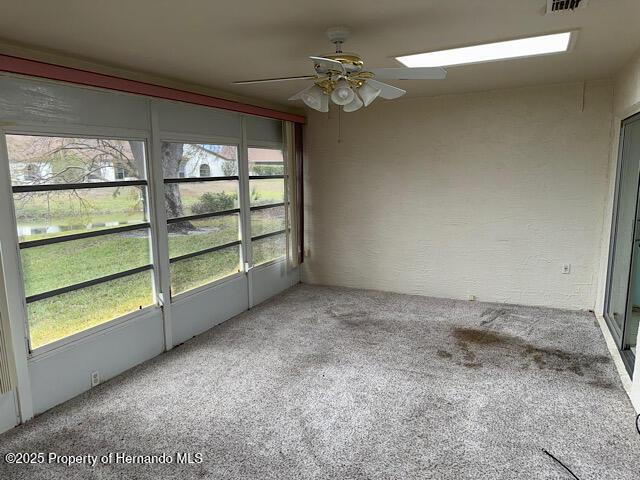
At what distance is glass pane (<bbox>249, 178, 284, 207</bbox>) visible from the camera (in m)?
5.22

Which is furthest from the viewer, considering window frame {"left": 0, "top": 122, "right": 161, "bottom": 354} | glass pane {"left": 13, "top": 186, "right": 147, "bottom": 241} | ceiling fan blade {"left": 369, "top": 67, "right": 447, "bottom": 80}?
glass pane {"left": 13, "top": 186, "right": 147, "bottom": 241}

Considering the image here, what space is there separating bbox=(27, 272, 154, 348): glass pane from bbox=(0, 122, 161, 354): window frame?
0.04 metres

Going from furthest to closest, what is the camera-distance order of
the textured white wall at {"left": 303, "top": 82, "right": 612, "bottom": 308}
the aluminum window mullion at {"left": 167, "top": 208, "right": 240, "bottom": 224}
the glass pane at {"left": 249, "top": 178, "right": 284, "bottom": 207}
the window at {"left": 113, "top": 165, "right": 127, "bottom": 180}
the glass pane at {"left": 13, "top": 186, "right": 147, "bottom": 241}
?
the glass pane at {"left": 249, "top": 178, "right": 284, "bottom": 207}
the textured white wall at {"left": 303, "top": 82, "right": 612, "bottom": 308}
the aluminum window mullion at {"left": 167, "top": 208, "right": 240, "bottom": 224}
the window at {"left": 113, "top": 165, "right": 127, "bottom": 180}
the glass pane at {"left": 13, "top": 186, "right": 147, "bottom": 241}

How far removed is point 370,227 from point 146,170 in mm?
3048

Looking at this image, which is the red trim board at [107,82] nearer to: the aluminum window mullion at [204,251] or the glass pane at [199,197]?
the glass pane at [199,197]

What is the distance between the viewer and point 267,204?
216 inches

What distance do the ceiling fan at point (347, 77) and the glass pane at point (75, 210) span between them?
1.74 metres

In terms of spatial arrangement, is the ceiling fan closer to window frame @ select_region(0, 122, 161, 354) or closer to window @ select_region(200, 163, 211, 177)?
window frame @ select_region(0, 122, 161, 354)

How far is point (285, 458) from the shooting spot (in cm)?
245

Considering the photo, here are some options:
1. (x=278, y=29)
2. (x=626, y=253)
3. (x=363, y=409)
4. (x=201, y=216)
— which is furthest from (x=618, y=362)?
(x=201, y=216)

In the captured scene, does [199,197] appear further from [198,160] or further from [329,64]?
[329,64]

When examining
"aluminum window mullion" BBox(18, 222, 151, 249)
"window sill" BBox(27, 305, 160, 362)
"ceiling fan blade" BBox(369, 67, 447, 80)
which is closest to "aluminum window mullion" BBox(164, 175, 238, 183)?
"aluminum window mullion" BBox(18, 222, 151, 249)

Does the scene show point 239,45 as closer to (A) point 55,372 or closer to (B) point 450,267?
(A) point 55,372

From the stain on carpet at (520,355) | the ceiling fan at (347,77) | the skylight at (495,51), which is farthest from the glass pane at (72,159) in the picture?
the stain on carpet at (520,355)
